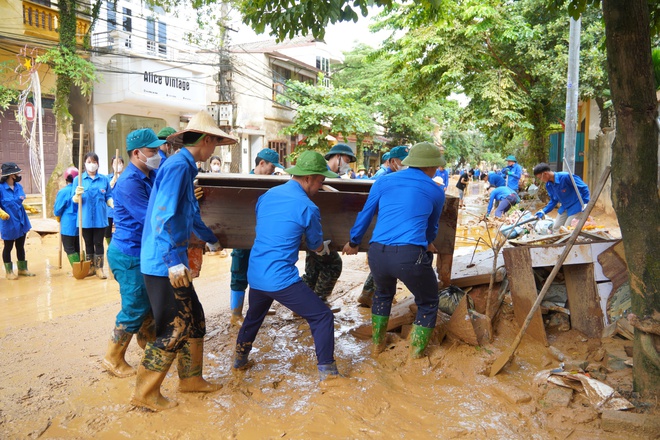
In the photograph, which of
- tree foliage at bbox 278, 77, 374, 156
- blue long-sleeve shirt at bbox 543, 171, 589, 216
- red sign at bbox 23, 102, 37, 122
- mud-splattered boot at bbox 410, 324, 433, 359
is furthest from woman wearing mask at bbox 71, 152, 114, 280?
tree foliage at bbox 278, 77, 374, 156

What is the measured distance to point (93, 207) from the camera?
267 inches

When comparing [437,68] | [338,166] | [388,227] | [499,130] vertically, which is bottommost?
[388,227]

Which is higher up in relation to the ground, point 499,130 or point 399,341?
point 499,130

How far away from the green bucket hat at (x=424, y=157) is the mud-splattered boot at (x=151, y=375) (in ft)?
6.85

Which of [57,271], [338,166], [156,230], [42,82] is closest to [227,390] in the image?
[156,230]

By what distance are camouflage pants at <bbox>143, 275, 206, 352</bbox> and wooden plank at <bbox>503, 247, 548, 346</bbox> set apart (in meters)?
2.58

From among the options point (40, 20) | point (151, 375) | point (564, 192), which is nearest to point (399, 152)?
point (564, 192)

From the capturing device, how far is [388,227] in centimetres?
367

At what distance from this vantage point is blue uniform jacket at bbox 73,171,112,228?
22.1 ft

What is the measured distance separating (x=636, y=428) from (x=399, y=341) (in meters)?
1.75

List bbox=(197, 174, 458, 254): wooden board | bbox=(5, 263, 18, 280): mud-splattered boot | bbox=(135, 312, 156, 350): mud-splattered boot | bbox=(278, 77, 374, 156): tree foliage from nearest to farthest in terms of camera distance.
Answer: bbox=(135, 312, 156, 350): mud-splattered boot, bbox=(197, 174, 458, 254): wooden board, bbox=(5, 263, 18, 280): mud-splattered boot, bbox=(278, 77, 374, 156): tree foliage

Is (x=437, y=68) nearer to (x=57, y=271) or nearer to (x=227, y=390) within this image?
(x=57, y=271)

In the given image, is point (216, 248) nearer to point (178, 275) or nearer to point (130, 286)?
point (130, 286)

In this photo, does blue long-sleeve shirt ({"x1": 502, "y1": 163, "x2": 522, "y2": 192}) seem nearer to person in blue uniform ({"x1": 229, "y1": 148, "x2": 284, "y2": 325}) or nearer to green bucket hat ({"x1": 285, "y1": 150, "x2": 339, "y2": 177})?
person in blue uniform ({"x1": 229, "y1": 148, "x2": 284, "y2": 325})
